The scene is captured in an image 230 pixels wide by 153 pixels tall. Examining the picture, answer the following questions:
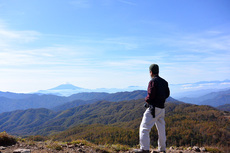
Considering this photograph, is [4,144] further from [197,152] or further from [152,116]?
[197,152]

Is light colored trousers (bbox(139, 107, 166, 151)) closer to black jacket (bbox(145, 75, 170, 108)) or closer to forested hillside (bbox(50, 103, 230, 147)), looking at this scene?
black jacket (bbox(145, 75, 170, 108))

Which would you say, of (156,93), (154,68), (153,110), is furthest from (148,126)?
(154,68)

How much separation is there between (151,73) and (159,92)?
79 cm

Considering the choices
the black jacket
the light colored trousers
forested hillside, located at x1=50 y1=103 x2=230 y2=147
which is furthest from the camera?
forested hillside, located at x1=50 y1=103 x2=230 y2=147

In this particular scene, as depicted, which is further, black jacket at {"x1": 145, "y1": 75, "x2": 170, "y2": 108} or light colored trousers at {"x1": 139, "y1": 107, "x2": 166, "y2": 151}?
black jacket at {"x1": 145, "y1": 75, "x2": 170, "y2": 108}

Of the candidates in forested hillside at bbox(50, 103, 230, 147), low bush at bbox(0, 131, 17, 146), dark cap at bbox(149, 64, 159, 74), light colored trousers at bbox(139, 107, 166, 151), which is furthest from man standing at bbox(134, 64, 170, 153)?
forested hillside at bbox(50, 103, 230, 147)

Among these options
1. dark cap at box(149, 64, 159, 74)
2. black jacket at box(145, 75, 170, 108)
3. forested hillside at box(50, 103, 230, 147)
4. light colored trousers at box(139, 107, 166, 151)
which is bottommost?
forested hillside at box(50, 103, 230, 147)

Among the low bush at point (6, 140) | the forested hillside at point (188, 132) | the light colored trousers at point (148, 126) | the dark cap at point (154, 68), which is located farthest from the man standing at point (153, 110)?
the forested hillside at point (188, 132)

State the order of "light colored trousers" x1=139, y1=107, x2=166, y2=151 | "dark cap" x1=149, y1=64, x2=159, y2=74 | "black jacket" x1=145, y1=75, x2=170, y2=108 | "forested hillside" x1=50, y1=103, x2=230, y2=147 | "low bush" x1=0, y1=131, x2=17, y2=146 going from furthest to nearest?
"forested hillside" x1=50, y1=103, x2=230, y2=147 < "low bush" x1=0, y1=131, x2=17, y2=146 < "dark cap" x1=149, y1=64, x2=159, y2=74 < "black jacket" x1=145, y1=75, x2=170, y2=108 < "light colored trousers" x1=139, y1=107, x2=166, y2=151

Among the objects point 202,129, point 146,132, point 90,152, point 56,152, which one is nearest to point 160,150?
point 146,132

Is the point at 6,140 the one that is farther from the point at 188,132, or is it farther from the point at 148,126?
the point at 188,132

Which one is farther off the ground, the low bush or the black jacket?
the black jacket

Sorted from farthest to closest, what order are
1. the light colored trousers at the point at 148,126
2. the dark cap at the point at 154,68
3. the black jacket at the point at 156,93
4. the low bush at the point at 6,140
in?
the low bush at the point at 6,140, the dark cap at the point at 154,68, the black jacket at the point at 156,93, the light colored trousers at the point at 148,126

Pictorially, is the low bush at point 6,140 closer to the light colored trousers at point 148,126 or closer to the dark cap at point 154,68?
the light colored trousers at point 148,126
